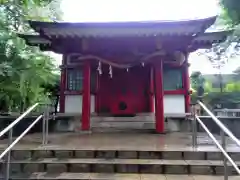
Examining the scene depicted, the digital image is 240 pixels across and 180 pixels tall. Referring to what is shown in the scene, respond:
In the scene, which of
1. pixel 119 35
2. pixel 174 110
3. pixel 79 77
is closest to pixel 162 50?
pixel 119 35

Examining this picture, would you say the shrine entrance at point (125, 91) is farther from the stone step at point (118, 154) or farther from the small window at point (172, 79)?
the stone step at point (118, 154)

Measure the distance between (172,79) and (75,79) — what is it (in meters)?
3.18

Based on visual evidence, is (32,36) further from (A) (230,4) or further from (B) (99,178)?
(A) (230,4)

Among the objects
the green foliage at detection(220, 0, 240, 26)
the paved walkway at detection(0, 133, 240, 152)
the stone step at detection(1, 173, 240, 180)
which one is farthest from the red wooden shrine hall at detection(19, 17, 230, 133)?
the stone step at detection(1, 173, 240, 180)

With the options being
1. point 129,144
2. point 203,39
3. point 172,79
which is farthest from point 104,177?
point 203,39

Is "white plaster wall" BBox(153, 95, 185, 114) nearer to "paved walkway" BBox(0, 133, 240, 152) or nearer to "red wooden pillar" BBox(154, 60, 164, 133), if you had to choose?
"red wooden pillar" BBox(154, 60, 164, 133)

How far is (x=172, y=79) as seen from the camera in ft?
27.4

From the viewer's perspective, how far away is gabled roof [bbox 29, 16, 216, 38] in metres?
6.25

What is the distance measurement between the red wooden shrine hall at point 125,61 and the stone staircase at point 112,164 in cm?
261

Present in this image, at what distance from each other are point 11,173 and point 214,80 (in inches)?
1054

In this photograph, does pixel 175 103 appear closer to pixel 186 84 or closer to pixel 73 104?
pixel 186 84

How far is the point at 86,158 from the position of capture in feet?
14.3

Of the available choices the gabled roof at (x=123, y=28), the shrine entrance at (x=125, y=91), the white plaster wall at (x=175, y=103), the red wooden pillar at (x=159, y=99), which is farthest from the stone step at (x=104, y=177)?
the shrine entrance at (x=125, y=91)

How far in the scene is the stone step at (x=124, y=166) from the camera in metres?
3.90
